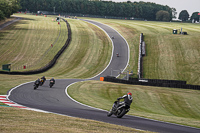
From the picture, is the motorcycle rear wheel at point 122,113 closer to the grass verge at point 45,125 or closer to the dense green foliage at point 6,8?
the grass verge at point 45,125

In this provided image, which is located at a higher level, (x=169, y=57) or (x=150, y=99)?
(x=169, y=57)

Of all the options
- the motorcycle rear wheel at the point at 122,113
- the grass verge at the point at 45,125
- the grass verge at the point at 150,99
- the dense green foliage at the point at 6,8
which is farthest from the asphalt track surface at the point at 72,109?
the dense green foliage at the point at 6,8

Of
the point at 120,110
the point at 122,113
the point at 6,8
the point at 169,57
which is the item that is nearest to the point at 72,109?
the point at 120,110

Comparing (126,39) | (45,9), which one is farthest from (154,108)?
(45,9)

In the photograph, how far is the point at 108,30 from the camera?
94.5 m

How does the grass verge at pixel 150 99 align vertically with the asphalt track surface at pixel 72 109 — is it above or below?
below

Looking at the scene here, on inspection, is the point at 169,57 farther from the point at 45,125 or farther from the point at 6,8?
the point at 6,8

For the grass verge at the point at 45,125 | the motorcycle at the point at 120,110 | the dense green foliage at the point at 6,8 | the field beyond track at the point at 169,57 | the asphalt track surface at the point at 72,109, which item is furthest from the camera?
the dense green foliage at the point at 6,8

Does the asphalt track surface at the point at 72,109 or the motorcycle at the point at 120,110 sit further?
the motorcycle at the point at 120,110

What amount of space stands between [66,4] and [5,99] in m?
181

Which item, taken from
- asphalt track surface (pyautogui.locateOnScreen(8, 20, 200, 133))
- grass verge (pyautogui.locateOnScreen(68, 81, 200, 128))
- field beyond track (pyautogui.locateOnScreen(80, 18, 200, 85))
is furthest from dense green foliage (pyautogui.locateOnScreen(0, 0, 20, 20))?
asphalt track surface (pyautogui.locateOnScreen(8, 20, 200, 133))

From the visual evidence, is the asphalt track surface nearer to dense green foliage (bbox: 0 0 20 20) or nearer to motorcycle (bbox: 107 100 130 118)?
motorcycle (bbox: 107 100 130 118)

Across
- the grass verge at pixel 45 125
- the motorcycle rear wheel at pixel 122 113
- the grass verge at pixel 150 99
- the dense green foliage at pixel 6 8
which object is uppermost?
the dense green foliage at pixel 6 8

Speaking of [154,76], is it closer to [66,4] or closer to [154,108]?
[154,108]
